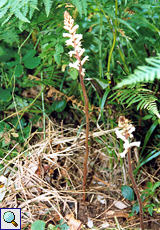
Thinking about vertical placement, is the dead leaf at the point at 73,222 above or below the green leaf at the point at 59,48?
below

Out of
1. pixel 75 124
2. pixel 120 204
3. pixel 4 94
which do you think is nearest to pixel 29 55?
pixel 4 94

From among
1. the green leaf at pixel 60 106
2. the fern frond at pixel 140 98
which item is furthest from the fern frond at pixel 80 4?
the green leaf at pixel 60 106

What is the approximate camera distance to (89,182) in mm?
1476

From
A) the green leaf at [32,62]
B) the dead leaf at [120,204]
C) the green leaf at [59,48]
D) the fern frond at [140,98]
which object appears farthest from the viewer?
the green leaf at [32,62]

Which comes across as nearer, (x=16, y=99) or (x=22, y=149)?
(x=22, y=149)

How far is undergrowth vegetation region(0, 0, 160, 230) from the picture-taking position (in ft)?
4.03

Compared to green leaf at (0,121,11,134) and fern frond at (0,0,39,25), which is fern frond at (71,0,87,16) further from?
green leaf at (0,121,11,134)

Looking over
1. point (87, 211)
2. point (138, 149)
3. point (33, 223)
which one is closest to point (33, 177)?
point (33, 223)

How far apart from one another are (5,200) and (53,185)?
31 centimetres

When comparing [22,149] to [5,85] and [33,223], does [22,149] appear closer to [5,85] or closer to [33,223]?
[33,223]

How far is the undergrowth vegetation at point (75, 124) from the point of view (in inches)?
48.4

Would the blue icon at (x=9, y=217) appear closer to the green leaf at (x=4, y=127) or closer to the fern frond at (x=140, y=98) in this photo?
the green leaf at (x=4, y=127)

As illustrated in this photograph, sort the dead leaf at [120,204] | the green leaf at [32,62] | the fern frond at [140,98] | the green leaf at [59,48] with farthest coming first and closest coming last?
the green leaf at [32,62] < the dead leaf at [120,204] < the green leaf at [59,48] < the fern frond at [140,98]

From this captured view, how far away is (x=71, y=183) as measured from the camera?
144 centimetres
